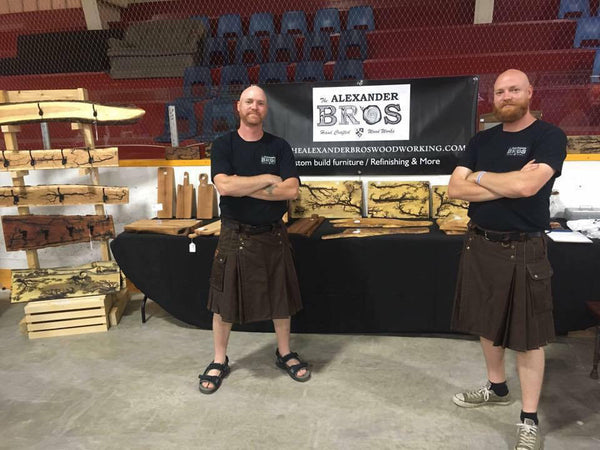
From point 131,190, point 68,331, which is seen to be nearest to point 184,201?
point 131,190

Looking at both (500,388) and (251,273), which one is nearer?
(500,388)

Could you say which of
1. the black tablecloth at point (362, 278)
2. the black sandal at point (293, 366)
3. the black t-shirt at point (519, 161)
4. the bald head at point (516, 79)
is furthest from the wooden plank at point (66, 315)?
→ the bald head at point (516, 79)

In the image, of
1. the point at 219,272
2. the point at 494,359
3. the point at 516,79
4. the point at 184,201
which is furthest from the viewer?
the point at 184,201

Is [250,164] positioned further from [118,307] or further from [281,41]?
[281,41]

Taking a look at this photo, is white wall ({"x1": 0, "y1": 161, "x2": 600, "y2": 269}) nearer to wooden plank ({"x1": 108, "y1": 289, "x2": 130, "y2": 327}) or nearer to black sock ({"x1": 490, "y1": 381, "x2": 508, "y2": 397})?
wooden plank ({"x1": 108, "y1": 289, "x2": 130, "y2": 327})

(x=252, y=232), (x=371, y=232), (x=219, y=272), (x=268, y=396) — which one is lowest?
(x=268, y=396)

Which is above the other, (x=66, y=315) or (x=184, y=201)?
(x=184, y=201)

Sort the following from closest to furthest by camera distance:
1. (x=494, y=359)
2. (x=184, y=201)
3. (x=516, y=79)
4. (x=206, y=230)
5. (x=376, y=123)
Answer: (x=516, y=79) < (x=494, y=359) < (x=206, y=230) < (x=376, y=123) < (x=184, y=201)

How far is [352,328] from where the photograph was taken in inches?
123

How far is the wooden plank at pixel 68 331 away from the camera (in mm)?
3293

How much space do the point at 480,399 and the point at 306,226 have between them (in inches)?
56.1

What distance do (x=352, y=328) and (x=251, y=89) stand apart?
63.9 inches

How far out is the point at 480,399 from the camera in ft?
7.67

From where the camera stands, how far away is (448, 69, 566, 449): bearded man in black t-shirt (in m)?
1.85
